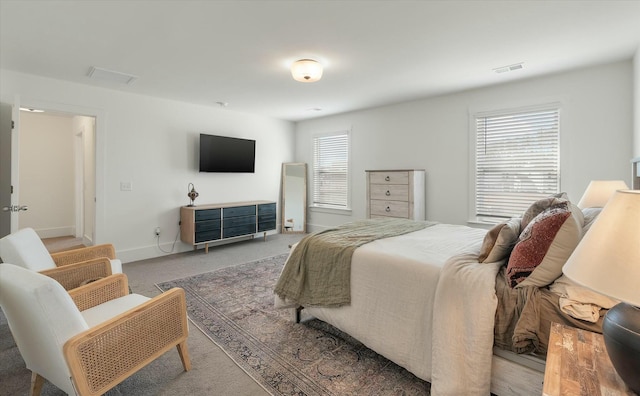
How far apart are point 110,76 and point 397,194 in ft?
13.5

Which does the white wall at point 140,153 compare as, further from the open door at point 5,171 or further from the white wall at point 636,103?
the white wall at point 636,103

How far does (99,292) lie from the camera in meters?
2.00

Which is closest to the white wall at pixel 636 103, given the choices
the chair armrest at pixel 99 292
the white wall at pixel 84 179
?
the chair armrest at pixel 99 292

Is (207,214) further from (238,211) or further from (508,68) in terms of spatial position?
(508,68)

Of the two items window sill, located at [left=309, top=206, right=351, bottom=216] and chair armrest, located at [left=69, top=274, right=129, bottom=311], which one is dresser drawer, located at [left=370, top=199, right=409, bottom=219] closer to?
window sill, located at [left=309, top=206, right=351, bottom=216]

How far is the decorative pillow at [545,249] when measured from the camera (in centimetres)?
144

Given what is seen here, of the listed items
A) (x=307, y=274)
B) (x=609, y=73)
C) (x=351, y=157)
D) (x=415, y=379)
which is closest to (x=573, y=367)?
(x=415, y=379)

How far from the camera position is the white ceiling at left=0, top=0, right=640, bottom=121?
7.33ft

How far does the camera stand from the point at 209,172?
536 cm

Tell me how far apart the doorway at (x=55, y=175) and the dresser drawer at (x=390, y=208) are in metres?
4.89

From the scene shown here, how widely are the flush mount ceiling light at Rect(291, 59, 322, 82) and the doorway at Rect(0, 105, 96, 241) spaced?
13.8 ft

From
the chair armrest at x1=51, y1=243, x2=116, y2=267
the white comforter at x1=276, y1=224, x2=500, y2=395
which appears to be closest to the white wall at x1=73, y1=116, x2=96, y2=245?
the chair armrest at x1=51, y1=243, x2=116, y2=267

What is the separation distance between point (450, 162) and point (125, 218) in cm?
493

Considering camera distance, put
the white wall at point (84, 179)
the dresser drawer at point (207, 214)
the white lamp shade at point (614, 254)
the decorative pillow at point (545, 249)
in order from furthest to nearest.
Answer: the white wall at point (84, 179) → the dresser drawer at point (207, 214) → the decorative pillow at point (545, 249) → the white lamp shade at point (614, 254)
